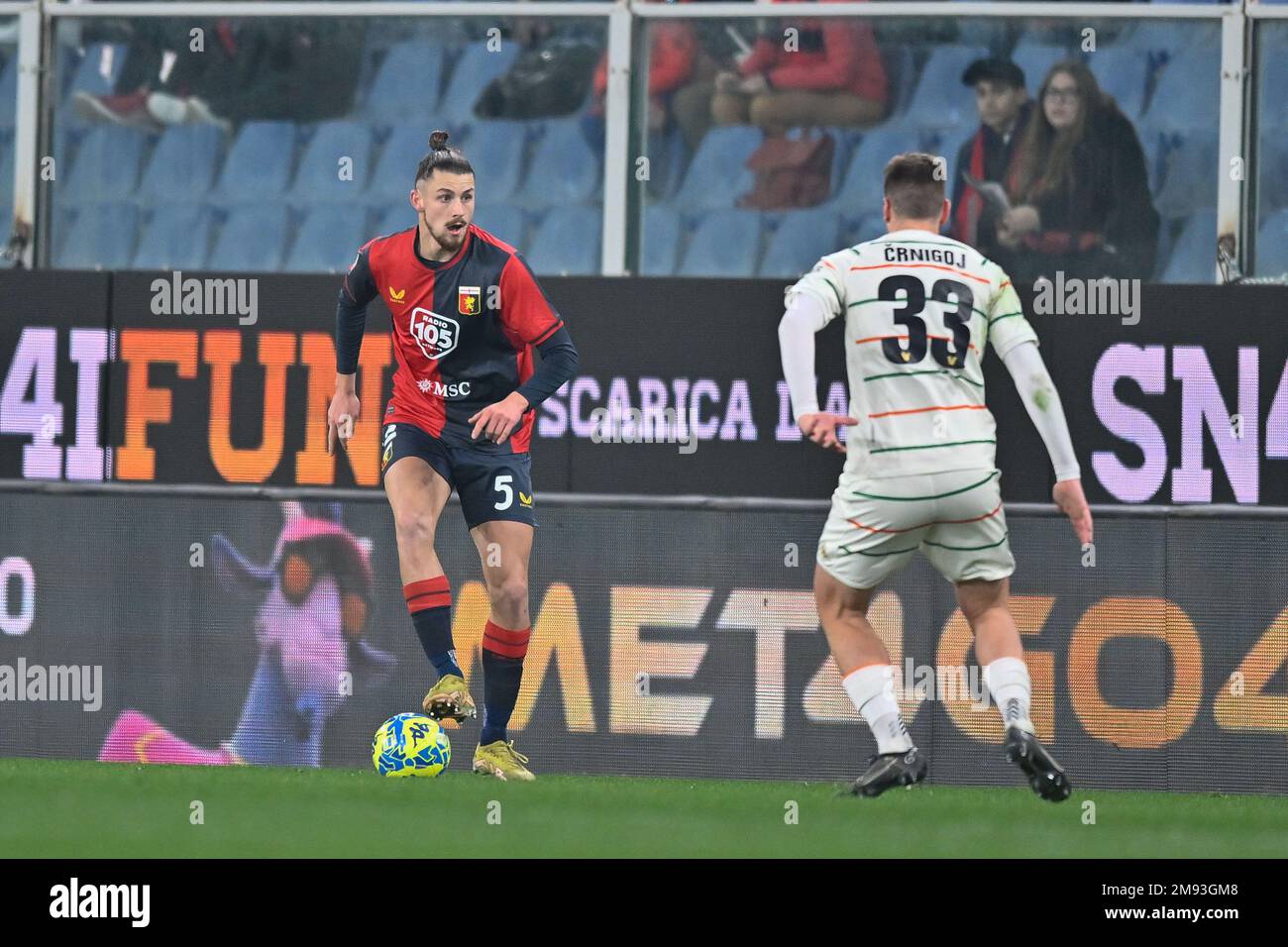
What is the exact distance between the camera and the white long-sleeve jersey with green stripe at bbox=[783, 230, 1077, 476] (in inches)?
261

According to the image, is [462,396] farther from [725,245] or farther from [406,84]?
[406,84]

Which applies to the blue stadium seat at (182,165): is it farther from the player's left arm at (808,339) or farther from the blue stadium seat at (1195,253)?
the player's left arm at (808,339)

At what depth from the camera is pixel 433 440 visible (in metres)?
8.00

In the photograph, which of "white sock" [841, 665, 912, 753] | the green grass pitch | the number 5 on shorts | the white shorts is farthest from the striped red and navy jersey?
"white sock" [841, 665, 912, 753]

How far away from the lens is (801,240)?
33.9ft

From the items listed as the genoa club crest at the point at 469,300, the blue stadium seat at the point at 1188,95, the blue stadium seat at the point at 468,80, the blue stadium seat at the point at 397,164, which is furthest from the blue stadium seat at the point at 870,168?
the genoa club crest at the point at 469,300

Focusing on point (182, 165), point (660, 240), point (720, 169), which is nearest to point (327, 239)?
point (182, 165)

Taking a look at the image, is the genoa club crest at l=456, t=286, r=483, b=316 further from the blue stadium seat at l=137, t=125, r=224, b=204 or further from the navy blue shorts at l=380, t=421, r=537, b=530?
the blue stadium seat at l=137, t=125, r=224, b=204

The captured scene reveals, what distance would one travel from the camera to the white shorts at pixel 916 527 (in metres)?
6.62

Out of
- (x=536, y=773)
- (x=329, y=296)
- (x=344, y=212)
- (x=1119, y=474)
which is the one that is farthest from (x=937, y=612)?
(x=344, y=212)

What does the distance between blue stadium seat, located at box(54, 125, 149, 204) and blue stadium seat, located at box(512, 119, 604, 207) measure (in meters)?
1.97

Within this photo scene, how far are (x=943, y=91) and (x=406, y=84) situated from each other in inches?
104

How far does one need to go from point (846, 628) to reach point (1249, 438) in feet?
7.90

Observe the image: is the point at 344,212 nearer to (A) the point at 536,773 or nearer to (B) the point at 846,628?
(A) the point at 536,773
